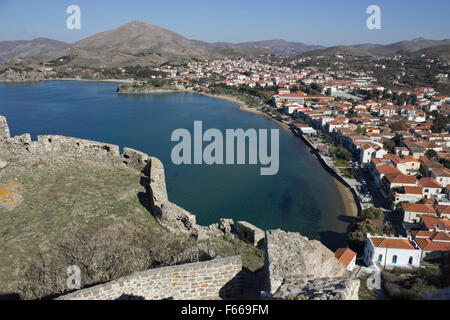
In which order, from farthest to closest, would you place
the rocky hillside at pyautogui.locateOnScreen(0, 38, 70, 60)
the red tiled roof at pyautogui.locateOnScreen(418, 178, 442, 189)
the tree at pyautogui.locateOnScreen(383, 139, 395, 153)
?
the rocky hillside at pyautogui.locateOnScreen(0, 38, 70, 60) < the tree at pyautogui.locateOnScreen(383, 139, 395, 153) < the red tiled roof at pyautogui.locateOnScreen(418, 178, 442, 189)

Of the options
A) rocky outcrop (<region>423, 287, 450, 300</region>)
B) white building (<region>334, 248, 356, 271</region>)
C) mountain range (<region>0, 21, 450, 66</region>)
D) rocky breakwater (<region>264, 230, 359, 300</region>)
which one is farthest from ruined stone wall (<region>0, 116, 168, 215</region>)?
mountain range (<region>0, 21, 450, 66</region>)

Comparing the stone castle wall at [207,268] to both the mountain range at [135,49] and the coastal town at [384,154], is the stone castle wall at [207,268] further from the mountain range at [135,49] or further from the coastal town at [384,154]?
the mountain range at [135,49]

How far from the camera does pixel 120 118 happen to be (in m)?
40.2

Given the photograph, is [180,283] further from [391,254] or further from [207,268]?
[391,254]

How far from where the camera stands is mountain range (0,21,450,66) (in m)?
105

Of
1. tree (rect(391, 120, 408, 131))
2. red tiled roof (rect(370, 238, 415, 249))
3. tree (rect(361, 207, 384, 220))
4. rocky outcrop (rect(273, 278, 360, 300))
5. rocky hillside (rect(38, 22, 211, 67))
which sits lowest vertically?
red tiled roof (rect(370, 238, 415, 249))

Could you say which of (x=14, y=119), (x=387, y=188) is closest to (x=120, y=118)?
(x=14, y=119)

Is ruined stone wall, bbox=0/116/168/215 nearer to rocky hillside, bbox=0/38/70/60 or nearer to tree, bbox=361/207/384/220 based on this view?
tree, bbox=361/207/384/220

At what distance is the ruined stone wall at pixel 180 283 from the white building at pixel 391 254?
10773 mm

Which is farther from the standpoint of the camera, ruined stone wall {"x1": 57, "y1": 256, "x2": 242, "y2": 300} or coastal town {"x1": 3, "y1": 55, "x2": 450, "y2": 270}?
coastal town {"x1": 3, "y1": 55, "x2": 450, "y2": 270}

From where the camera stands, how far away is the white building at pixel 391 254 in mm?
12453

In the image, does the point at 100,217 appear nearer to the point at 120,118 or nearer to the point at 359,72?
the point at 120,118

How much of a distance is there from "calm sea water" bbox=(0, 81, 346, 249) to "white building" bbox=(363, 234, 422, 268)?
6.20 feet

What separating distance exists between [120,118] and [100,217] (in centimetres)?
3737
